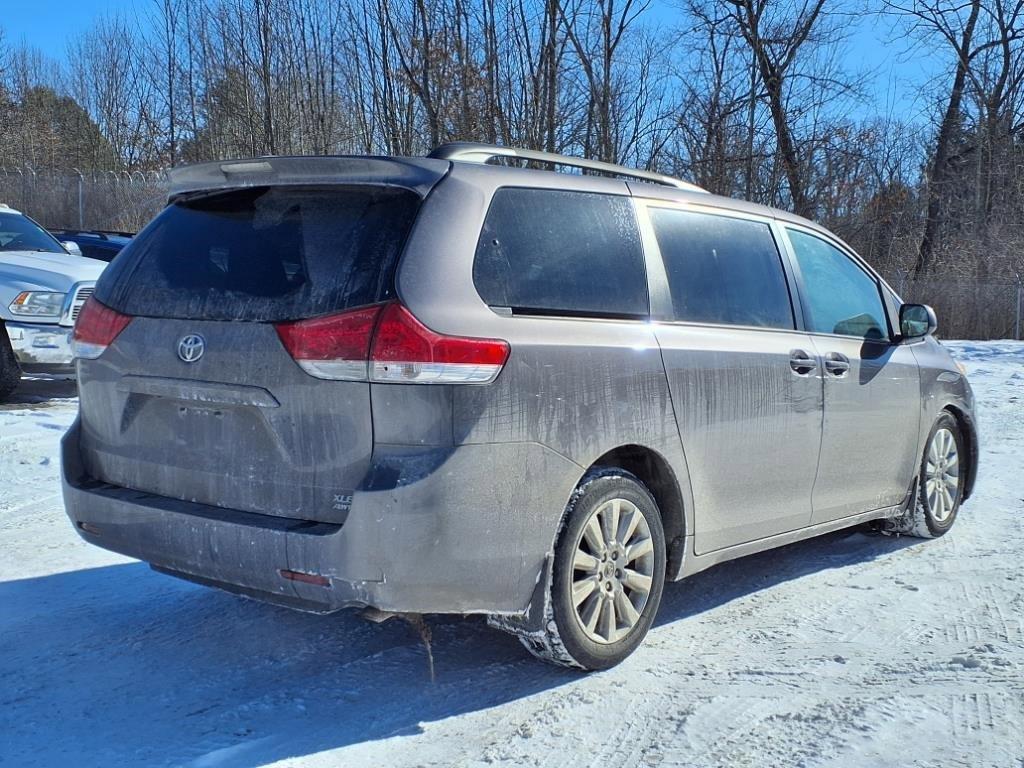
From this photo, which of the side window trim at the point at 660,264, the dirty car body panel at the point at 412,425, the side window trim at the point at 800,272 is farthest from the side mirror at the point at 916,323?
the dirty car body panel at the point at 412,425

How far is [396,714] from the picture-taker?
341 centimetres

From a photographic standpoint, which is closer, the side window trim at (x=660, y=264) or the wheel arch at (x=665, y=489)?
the wheel arch at (x=665, y=489)

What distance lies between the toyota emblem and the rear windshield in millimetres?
83

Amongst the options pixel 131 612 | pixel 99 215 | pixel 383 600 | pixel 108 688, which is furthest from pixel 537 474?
pixel 99 215

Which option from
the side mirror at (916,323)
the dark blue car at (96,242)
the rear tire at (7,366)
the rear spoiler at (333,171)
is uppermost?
the dark blue car at (96,242)

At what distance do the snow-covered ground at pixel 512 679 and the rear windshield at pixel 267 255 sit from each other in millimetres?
1308

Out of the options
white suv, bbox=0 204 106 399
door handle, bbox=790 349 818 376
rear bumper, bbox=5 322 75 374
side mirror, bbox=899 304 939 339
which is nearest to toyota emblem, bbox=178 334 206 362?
door handle, bbox=790 349 818 376

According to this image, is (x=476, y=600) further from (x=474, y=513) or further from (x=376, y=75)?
(x=376, y=75)

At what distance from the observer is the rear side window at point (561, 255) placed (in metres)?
3.44

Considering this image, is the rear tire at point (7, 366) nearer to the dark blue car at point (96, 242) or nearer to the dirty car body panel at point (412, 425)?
the dirty car body panel at point (412, 425)

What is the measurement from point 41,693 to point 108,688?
214mm

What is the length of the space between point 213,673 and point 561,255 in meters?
1.96

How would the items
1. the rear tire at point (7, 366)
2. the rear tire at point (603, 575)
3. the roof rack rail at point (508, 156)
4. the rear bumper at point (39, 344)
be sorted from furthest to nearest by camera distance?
1. the rear tire at point (7, 366)
2. the rear bumper at point (39, 344)
3. the roof rack rail at point (508, 156)
4. the rear tire at point (603, 575)

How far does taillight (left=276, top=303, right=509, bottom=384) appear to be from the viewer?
3.10 meters
